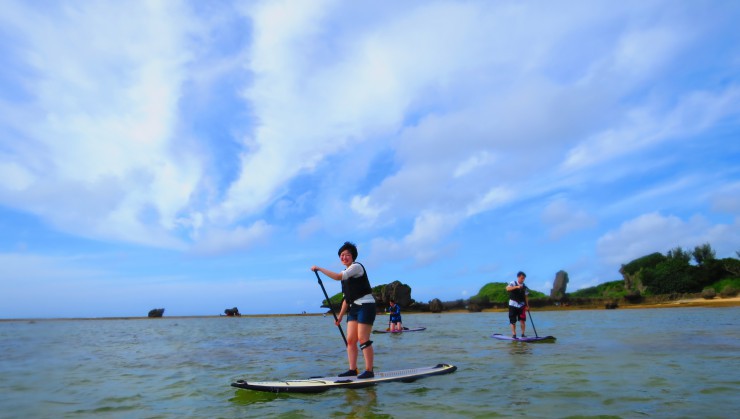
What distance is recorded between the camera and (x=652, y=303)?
6512 cm

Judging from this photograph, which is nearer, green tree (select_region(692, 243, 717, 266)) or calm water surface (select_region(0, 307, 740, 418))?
calm water surface (select_region(0, 307, 740, 418))

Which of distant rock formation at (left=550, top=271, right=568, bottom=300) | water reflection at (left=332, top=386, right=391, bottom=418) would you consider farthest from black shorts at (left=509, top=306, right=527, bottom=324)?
distant rock formation at (left=550, top=271, right=568, bottom=300)

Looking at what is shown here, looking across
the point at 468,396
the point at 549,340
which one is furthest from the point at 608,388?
the point at 549,340

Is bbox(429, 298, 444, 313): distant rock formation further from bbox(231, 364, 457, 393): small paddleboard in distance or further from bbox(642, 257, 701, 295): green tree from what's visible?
bbox(231, 364, 457, 393): small paddleboard in distance

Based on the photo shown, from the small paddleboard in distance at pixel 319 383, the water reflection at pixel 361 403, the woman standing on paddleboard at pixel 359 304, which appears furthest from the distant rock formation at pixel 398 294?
the water reflection at pixel 361 403

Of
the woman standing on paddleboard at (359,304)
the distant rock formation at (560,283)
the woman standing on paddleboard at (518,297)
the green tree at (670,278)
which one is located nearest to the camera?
the woman standing on paddleboard at (359,304)

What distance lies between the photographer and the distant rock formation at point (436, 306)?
280 ft

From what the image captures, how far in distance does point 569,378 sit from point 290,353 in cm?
1048

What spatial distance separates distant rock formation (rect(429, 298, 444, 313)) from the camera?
85.2 meters

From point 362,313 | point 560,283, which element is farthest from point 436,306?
point 362,313

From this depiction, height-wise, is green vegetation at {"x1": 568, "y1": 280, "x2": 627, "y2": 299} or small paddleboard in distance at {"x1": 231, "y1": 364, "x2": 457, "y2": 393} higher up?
green vegetation at {"x1": 568, "y1": 280, "x2": 627, "y2": 299}

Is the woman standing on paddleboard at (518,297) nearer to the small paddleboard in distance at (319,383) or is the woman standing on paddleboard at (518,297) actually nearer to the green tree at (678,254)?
the small paddleboard in distance at (319,383)

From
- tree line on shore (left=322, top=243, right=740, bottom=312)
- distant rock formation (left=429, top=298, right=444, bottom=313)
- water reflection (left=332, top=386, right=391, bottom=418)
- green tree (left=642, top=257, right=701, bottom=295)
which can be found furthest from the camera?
distant rock formation (left=429, top=298, right=444, bottom=313)

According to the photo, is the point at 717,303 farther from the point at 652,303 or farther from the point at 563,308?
the point at 563,308
